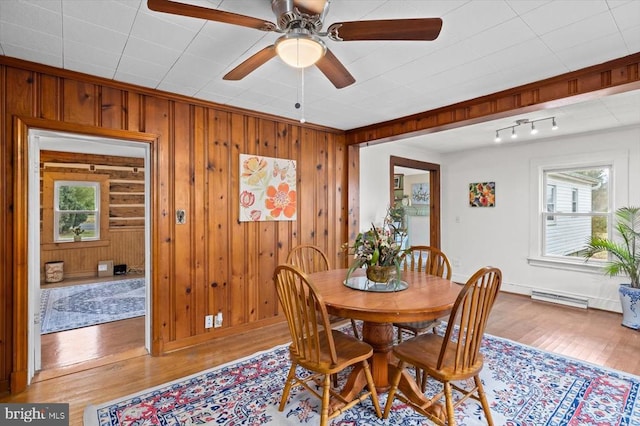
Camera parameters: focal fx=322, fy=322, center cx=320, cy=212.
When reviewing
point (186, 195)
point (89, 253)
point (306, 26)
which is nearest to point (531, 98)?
point (306, 26)

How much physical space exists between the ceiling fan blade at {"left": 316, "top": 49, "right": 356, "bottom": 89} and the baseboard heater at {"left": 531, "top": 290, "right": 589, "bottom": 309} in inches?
181

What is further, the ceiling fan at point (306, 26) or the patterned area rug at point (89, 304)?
the patterned area rug at point (89, 304)

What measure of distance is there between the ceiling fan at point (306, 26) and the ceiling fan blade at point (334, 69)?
21mm

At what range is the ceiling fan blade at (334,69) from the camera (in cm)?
172

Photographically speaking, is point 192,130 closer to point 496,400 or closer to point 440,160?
point 496,400

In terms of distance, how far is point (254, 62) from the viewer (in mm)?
1813

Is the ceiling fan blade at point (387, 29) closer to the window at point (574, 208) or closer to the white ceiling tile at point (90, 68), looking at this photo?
the white ceiling tile at point (90, 68)

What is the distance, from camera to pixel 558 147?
4.73 meters

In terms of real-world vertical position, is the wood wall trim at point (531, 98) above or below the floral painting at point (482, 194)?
above

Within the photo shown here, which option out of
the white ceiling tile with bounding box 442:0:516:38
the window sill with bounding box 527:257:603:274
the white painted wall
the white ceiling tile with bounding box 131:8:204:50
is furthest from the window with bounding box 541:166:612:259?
the white ceiling tile with bounding box 131:8:204:50

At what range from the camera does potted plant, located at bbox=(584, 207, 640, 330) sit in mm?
3633

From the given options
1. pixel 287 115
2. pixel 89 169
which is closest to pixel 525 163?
pixel 287 115

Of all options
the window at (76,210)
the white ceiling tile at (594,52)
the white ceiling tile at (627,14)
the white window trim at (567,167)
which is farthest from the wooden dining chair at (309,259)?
the window at (76,210)

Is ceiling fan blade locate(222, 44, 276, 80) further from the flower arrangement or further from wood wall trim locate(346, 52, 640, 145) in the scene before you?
wood wall trim locate(346, 52, 640, 145)
